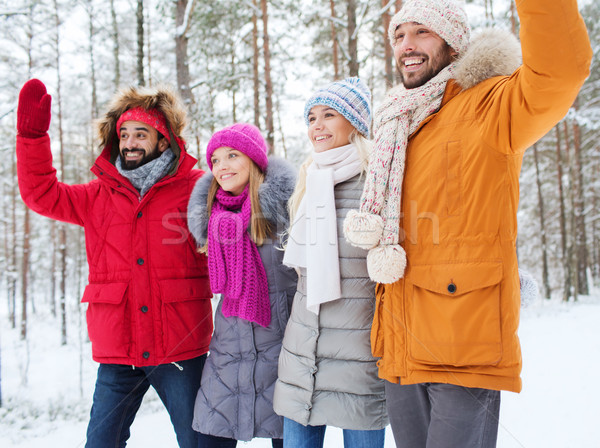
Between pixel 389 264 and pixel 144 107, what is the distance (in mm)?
2132

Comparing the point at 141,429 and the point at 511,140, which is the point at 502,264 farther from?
the point at 141,429

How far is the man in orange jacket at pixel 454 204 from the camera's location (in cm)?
140

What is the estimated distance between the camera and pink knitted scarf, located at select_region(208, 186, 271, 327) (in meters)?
2.44

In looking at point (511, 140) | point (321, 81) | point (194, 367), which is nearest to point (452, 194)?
point (511, 140)

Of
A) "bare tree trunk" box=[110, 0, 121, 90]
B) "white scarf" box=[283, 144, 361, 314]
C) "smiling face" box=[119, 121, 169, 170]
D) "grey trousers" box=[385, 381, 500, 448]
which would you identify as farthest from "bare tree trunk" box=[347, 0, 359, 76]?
"bare tree trunk" box=[110, 0, 121, 90]

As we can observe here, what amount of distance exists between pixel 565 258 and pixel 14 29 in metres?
18.3

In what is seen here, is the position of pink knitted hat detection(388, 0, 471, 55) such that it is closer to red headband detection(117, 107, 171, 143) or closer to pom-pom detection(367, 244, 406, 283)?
pom-pom detection(367, 244, 406, 283)

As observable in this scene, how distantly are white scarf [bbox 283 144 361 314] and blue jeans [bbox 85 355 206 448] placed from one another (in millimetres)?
1099

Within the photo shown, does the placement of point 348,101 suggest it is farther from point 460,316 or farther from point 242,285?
point 460,316

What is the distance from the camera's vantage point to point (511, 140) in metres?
1.50

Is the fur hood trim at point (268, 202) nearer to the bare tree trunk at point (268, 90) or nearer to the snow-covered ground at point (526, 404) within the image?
the snow-covered ground at point (526, 404)

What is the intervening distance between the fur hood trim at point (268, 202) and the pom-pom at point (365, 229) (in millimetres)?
805

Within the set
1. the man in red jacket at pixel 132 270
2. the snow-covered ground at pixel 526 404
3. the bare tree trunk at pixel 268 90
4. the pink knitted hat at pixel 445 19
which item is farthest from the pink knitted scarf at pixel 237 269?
the bare tree trunk at pixel 268 90

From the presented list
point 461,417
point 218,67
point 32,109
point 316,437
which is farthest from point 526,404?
point 218,67
